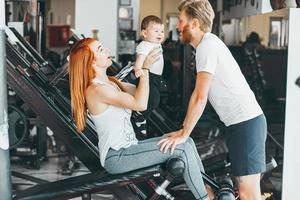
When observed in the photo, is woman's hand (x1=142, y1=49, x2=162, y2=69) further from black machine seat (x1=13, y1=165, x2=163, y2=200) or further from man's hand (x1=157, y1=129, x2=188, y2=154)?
black machine seat (x1=13, y1=165, x2=163, y2=200)

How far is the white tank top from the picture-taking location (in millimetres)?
3242

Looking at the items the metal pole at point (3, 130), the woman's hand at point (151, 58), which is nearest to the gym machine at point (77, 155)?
the metal pole at point (3, 130)

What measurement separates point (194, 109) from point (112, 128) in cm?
51

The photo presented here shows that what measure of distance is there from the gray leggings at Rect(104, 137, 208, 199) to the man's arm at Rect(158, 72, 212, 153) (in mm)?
40

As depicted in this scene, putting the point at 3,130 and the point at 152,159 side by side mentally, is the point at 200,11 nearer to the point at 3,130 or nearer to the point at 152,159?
the point at 152,159

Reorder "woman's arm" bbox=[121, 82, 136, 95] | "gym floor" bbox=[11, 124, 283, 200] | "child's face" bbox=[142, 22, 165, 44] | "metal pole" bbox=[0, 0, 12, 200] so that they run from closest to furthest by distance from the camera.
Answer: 1. "metal pole" bbox=[0, 0, 12, 200]
2. "woman's arm" bbox=[121, 82, 136, 95]
3. "child's face" bbox=[142, 22, 165, 44]
4. "gym floor" bbox=[11, 124, 283, 200]

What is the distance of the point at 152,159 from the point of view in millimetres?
3287

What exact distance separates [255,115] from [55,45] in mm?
4788

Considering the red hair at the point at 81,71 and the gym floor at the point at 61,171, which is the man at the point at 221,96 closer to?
the red hair at the point at 81,71

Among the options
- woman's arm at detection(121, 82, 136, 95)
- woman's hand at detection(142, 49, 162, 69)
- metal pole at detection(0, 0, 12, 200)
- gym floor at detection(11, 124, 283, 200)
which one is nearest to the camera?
metal pole at detection(0, 0, 12, 200)

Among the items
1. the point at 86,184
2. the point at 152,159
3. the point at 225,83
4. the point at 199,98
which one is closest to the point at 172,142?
the point at 152,159

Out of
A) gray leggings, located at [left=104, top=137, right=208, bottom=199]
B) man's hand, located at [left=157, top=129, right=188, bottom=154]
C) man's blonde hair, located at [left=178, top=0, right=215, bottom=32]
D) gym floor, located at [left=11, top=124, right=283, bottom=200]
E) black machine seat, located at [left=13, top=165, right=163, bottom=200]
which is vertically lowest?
gym floor, located at [left=11, top=124, right=283, bottom=200]

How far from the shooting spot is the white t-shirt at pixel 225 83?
3.16 metres

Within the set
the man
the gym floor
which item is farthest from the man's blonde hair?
the gym floor
